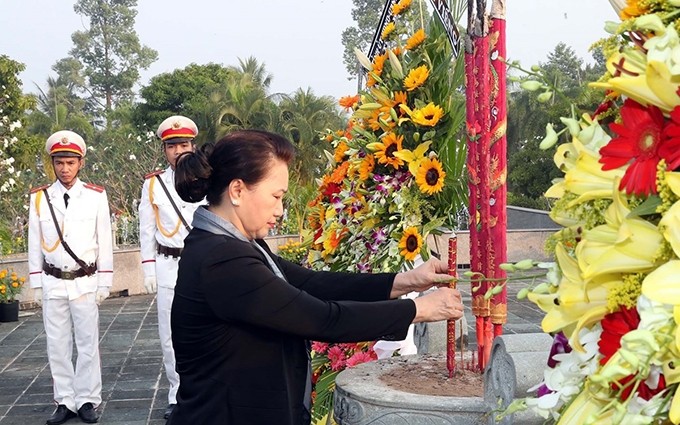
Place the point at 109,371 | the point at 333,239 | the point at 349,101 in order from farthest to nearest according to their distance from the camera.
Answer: the point at 109,371 < the point at 349,101 < the point at 333,239

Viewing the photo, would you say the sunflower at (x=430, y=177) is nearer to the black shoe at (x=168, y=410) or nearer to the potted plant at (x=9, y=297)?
the black shoe at (x=168, y=410)

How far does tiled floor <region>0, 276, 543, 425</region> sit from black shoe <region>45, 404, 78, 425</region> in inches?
5.8

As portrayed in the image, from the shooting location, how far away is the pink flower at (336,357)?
4.29 metres

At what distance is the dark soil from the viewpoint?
2.87 metres

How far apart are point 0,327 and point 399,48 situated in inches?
287

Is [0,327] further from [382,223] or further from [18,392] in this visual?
[382,223]

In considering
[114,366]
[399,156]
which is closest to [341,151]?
[399,156]

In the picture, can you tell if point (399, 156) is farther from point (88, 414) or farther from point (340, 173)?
point (88, 414)

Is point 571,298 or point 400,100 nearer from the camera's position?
point 571,298

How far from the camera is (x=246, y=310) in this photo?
2.28 metres

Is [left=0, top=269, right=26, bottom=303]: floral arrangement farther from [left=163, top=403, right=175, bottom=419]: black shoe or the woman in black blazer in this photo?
the woman in black blazer

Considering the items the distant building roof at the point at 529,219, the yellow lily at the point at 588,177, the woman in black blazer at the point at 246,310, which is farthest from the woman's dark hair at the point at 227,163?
the distant building roof at the point at 529,219

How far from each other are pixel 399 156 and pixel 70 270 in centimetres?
305

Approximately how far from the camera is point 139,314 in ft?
35.4
